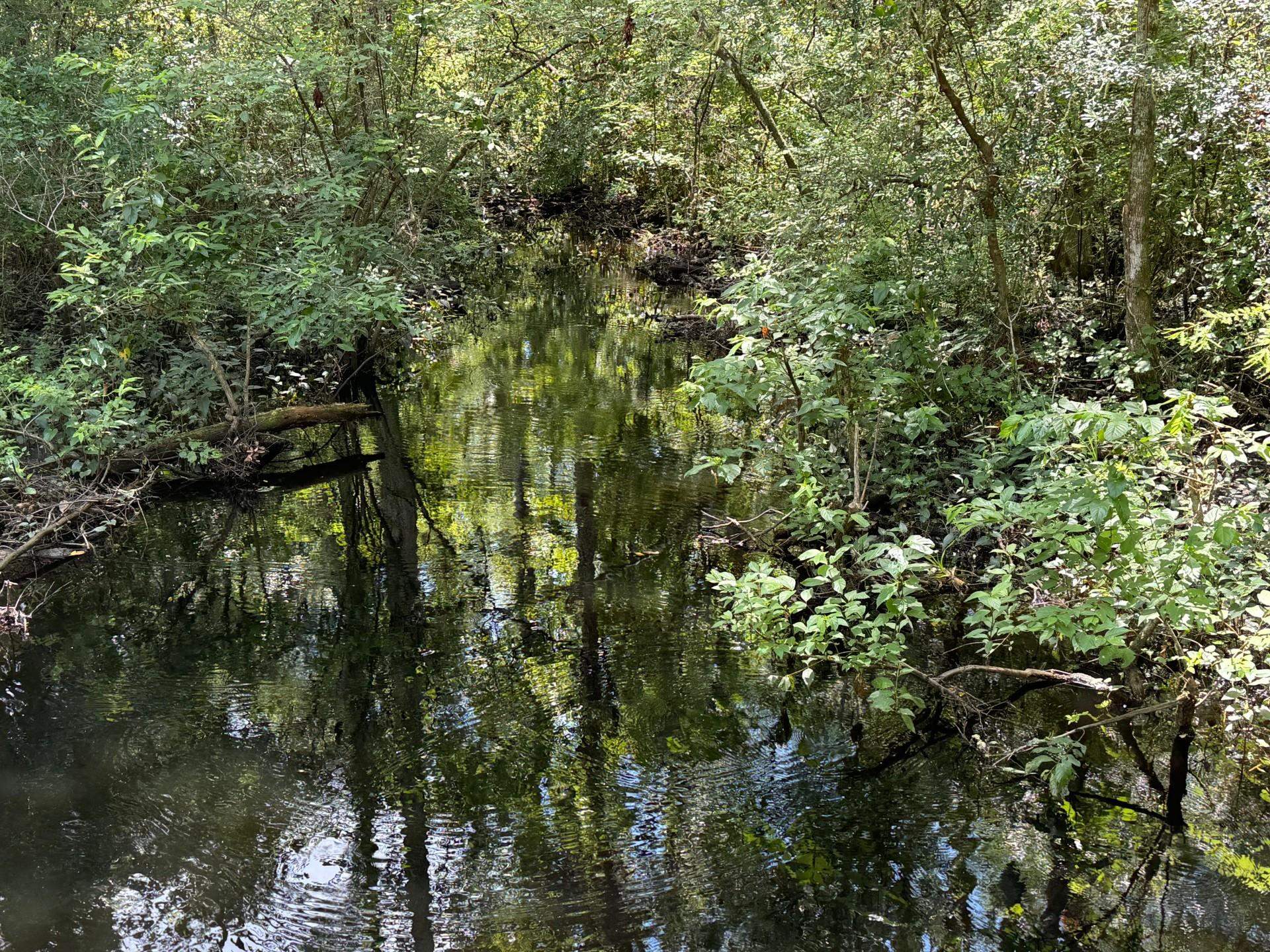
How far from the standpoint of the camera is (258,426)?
777 centimetres

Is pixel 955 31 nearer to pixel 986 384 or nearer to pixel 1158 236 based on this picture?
pixel 1158 236

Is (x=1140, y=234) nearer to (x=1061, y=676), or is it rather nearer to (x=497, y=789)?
(x=1061, y=676)

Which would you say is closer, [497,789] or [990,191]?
[497,789]

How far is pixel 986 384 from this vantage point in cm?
649

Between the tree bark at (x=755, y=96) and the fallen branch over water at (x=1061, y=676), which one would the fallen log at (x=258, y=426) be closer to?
the tree bark at (x=755, y=96)

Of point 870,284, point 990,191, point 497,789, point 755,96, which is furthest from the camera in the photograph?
point 755,96

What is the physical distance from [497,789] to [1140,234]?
5450mm

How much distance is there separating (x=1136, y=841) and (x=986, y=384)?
3.46 meters

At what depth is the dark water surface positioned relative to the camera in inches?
137

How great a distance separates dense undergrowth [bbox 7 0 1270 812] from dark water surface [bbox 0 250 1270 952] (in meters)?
0.46

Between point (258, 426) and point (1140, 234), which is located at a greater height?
point (1140, 234)

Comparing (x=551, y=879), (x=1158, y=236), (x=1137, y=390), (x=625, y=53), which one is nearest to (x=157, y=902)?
(x=551, y=879)

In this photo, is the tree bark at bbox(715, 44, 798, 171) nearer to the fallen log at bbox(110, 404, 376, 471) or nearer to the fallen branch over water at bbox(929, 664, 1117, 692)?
the fallen log at bbox(110, 404, 376, 471)

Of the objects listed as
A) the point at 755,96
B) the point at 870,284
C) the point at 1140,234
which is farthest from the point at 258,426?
the point at 1140,234
